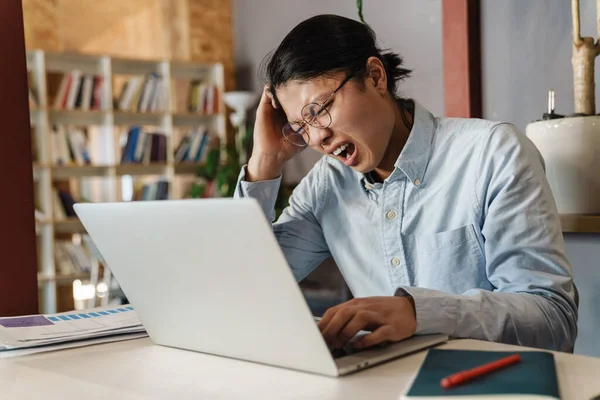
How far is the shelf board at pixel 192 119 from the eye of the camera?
5520mm

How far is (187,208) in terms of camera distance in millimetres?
849

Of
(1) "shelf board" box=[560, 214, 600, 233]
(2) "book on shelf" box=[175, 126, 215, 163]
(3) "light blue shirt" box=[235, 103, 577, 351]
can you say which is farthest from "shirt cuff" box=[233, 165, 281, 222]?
(2) "book on shelf" box=[175, 126, 215, 163]

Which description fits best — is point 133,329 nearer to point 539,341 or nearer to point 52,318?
point 52,318

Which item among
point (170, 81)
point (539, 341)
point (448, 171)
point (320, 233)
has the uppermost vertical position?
point (170, 81)

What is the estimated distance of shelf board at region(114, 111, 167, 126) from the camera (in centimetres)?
527

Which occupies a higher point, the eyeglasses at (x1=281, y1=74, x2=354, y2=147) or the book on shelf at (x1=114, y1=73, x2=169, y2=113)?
the book on shelf at (x1=114, y1=73, x2=169, y2=113)

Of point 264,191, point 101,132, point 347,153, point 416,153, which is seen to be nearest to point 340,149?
point 347,153

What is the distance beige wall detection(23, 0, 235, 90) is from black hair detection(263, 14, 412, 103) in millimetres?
4234

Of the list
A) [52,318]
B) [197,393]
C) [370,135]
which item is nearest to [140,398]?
[197,393]

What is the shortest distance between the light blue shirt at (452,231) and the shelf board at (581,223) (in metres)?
0.54

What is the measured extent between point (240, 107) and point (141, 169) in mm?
851

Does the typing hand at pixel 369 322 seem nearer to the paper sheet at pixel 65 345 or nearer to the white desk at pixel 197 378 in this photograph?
the white desk at pixel 197 378

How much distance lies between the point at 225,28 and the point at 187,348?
479 centimetres

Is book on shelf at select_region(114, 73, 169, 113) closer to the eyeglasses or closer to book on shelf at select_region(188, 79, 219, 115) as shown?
book on shelf at select_region(188, 79, 219, 115)
